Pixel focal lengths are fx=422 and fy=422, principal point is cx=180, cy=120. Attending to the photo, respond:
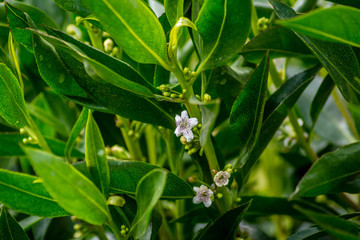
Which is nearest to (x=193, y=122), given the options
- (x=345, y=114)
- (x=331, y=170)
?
(x=331, y=170)

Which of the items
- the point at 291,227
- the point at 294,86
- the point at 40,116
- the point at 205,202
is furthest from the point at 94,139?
the point at 291,227

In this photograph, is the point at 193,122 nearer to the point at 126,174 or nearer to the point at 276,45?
the point at 126,174

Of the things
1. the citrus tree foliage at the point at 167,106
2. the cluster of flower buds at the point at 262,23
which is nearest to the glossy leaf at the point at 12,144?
the citrus tree foliage at the point at 167,106

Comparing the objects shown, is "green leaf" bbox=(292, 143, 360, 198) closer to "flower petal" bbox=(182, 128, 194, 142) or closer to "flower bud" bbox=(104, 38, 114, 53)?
"flower petal" bbox=(182, 128, 194, 142)

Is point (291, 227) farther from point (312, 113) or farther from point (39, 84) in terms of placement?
point (39, 84)

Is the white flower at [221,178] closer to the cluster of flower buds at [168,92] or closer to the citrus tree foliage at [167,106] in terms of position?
the citrus tree foliage at [167,106]

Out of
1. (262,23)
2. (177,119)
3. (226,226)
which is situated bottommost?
(226,226)
